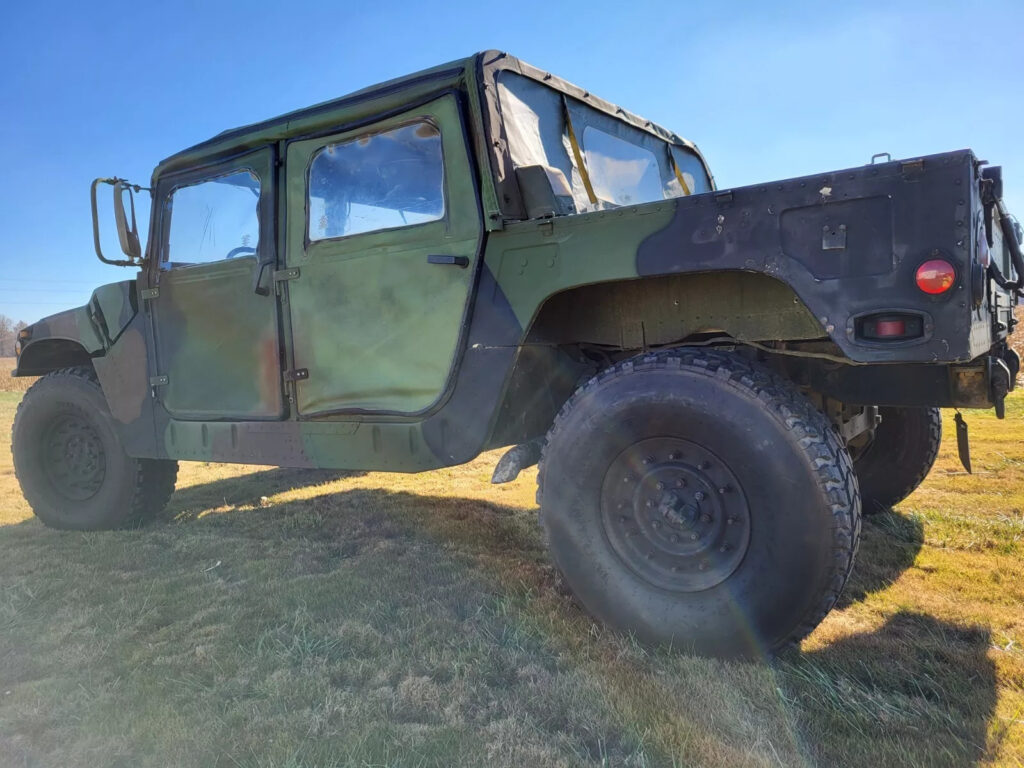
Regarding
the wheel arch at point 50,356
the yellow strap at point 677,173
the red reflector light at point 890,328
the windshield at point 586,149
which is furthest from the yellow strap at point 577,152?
the wheel arch at point 50,356

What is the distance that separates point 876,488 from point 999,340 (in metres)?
1.27

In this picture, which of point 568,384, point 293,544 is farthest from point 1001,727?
point 293,544

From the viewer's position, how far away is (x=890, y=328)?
2.07 metres

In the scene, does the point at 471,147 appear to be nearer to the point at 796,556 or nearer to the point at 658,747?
the point at 796,556

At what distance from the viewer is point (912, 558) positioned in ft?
10.6

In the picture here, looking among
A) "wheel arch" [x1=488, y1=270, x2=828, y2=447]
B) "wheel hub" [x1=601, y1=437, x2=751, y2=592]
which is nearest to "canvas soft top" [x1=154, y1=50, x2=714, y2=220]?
"wheel arch" [x1=488, y1=270, x2=828, y2=447]

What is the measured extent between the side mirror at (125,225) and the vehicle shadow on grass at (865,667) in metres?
2.11

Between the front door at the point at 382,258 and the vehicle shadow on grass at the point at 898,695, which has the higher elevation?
the front door at the point at 382,258

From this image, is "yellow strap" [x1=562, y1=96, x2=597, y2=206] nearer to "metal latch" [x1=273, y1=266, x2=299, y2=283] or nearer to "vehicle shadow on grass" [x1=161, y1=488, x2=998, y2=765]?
"metal latch" [x1=273, y1=266, x2=299, y2=283]

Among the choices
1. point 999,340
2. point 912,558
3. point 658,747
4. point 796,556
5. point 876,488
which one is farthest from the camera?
point 876,488

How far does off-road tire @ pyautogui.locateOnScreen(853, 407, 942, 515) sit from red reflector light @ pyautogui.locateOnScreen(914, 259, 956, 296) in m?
1.81

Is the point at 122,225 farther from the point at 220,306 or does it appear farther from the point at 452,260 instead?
the point at 452,260

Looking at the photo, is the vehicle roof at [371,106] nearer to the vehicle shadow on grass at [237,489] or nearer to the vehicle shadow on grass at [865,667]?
the vehicle shadow on grass at [865,667]

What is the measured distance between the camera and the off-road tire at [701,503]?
215 centimetres
